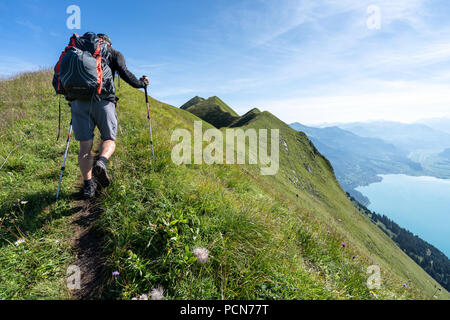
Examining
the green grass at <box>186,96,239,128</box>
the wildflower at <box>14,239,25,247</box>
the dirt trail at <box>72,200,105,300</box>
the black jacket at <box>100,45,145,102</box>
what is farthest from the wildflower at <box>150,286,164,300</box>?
the green grass at <box>186,96,239,128</box>

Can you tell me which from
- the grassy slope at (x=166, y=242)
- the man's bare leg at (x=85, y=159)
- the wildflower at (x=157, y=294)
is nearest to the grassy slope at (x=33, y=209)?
the grassy slope at (x=166, y=242)

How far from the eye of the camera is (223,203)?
13.1 feet

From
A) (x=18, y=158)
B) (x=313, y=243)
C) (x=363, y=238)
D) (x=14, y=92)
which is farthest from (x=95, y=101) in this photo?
(x=363, y=238)

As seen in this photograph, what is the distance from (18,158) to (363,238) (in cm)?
6983

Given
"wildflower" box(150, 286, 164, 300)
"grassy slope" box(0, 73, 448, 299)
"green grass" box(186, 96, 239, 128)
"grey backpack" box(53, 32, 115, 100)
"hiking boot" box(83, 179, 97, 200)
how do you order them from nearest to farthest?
1. "wildflower" box(150, 286, 164, 300)
2. "grassy slope" box(0, 73, 448, 299)
3. "grey backpack" box(53, 32, 115, 100)
4. "hiking boot" box(83, 179, 97, 200)
5. "green grass" box(186, 96, 239, 128)

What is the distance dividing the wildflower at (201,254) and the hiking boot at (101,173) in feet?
8.85

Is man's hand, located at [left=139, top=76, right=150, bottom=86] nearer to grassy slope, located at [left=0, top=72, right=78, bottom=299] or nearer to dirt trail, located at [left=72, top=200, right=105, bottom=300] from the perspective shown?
grassy slope, located at [left=0, top=72, right=78, bottom=299]

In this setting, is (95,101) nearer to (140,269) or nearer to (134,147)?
(134,147)

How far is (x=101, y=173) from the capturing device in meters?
4.21

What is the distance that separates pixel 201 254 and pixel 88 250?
2.05 metres

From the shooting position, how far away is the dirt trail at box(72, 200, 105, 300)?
9.29 feet

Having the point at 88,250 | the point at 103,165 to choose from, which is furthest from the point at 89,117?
the point at 88,250

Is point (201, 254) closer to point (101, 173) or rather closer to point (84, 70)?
point (101, 173)

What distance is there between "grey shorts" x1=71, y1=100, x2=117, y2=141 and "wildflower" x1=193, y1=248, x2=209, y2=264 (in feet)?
11.3
